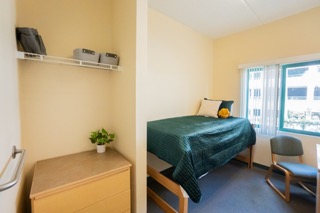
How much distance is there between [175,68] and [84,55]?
1611 millimetres

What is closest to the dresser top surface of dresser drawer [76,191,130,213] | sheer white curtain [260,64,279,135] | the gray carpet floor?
dresser drawer [76,191,130,213]

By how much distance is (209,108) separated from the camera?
9.35 ft

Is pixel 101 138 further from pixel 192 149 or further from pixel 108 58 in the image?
pixel 192 149

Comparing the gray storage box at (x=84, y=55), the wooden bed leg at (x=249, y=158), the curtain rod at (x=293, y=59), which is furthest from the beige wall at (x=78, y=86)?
the curtain rod at (x=293, y=59)

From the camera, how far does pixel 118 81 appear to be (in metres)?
1.63

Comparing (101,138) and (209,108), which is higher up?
(209,108)

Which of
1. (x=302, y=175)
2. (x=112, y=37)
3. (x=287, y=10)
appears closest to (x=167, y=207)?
(x=302, y=175)

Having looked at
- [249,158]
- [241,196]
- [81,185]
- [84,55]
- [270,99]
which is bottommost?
[241,196]

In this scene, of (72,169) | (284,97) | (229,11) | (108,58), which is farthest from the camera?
(284,97)

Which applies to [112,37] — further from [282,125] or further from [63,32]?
[282,125]

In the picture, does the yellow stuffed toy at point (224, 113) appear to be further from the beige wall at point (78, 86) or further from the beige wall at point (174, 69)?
the beige wall at point (78, 86)

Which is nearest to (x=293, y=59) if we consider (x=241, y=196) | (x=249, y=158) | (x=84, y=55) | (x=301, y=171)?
(x=301, y=171)

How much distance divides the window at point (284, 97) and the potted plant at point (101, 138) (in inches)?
104

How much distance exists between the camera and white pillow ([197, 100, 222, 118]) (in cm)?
276
